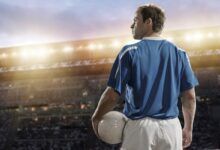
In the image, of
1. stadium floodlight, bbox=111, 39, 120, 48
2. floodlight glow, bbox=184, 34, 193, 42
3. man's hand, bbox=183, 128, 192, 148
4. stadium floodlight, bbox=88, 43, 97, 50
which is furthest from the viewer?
stadium floodlight, bbox=88, 43, 97, 50

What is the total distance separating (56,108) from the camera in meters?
26.4

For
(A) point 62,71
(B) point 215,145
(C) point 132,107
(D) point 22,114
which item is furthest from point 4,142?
(C) point 132,107

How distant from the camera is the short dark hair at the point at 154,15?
2.20m

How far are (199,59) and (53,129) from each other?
13.5 metres

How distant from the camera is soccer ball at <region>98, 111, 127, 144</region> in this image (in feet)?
6.89

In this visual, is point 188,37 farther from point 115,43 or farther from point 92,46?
point 92,46

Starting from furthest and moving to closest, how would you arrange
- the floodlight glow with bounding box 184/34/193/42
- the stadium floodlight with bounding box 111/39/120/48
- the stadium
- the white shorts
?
the stadium, the stadium floodlight with bounding box 111/39/120/48, the floodlight glow with bounding box 184/34/193/42, the white shorts

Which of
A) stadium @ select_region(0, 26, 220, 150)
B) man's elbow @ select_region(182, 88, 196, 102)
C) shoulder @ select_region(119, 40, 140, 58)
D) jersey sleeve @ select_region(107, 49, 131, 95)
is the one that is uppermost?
shoulder @ select_region(119, 40, 140, 58)

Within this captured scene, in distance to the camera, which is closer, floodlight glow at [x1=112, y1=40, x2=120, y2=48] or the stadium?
floodlight glow at [x1=112, y1=40, x2=120, y2=48]

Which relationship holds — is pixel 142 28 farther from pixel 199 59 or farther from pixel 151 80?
pixel 199 59

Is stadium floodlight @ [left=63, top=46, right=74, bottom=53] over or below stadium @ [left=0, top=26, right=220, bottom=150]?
over

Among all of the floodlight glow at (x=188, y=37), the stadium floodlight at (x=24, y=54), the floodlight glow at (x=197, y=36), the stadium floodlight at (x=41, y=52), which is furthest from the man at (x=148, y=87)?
the stadium floodlight at (x=24, y=54)

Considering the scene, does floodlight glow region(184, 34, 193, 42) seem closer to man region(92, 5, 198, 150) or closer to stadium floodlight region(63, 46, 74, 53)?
stadium floodlight region(63, 46, 74, 53)

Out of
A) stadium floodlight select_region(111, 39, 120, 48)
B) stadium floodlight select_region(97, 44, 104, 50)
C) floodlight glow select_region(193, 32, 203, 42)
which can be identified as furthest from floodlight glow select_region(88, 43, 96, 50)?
floodlight glow select_region(193, 32, 203, 42)
